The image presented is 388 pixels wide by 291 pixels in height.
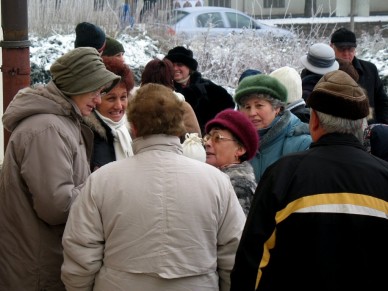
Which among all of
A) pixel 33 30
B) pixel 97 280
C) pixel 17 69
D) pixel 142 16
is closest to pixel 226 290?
pixel 97 280

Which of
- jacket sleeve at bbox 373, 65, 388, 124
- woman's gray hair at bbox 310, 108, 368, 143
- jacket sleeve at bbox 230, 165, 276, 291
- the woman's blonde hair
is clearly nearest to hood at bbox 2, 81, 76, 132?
the woman's blonde hair

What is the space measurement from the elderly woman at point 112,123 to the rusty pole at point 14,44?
1.77ft

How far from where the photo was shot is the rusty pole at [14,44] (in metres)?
5.07

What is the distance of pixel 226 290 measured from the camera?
389cm

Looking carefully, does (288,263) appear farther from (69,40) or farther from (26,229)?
(69,40)

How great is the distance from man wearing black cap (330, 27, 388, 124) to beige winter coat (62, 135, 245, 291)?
4.42m

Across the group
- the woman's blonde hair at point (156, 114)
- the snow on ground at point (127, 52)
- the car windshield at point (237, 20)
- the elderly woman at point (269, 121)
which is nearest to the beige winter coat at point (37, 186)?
the woman's blonde hair at point (156, 114)

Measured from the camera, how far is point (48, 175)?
13.0 feet

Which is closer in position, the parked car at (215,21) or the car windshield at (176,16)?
the car windshield at (176,16)

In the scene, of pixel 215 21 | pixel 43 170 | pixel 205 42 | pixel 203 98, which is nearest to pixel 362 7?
pixel 215 21

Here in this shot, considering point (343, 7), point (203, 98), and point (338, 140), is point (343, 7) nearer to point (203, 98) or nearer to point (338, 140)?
point (203, 98)

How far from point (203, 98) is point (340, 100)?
3879mm

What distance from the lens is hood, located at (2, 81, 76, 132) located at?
4125mm

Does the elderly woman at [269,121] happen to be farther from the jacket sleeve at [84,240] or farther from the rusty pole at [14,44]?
the jacket sleeve at [84,240]
